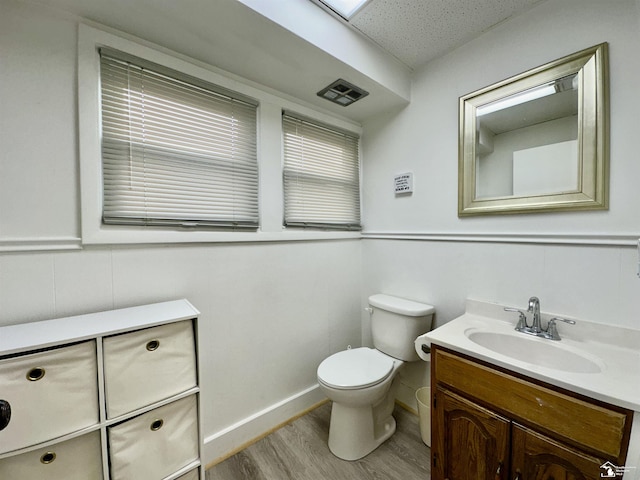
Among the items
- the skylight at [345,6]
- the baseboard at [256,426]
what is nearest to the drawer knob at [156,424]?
the baseboard at [256,426]

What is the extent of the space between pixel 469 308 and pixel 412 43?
1.63m

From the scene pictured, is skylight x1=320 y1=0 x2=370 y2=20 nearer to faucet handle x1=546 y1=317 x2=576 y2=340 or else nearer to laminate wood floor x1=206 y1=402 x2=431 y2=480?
faucet handle x1=546 y1=317 x2=576 y2=340

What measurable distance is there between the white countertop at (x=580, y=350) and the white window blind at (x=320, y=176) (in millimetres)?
1078

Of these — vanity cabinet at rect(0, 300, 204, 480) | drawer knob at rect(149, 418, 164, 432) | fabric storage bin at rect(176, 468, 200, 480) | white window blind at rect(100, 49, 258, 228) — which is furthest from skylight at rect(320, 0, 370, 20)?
fabric storage bin at rect(176, 468, 200, 480)

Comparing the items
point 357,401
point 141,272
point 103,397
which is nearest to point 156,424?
point 103,397

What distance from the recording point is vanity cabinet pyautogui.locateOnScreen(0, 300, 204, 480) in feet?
2.76

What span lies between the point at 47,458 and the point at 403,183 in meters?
2.17

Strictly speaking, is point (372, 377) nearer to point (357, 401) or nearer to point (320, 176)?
point (357, 401)

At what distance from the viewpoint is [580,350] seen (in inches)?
44.2

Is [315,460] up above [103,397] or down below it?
below

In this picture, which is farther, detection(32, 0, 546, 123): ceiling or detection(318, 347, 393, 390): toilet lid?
detection(318, 347, 393, 390): toilet lid

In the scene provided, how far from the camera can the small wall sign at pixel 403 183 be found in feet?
6.13

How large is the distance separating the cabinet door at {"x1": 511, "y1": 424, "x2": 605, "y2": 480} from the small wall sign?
1398 millimetres

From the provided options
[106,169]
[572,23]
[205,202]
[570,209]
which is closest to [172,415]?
[205,202]
